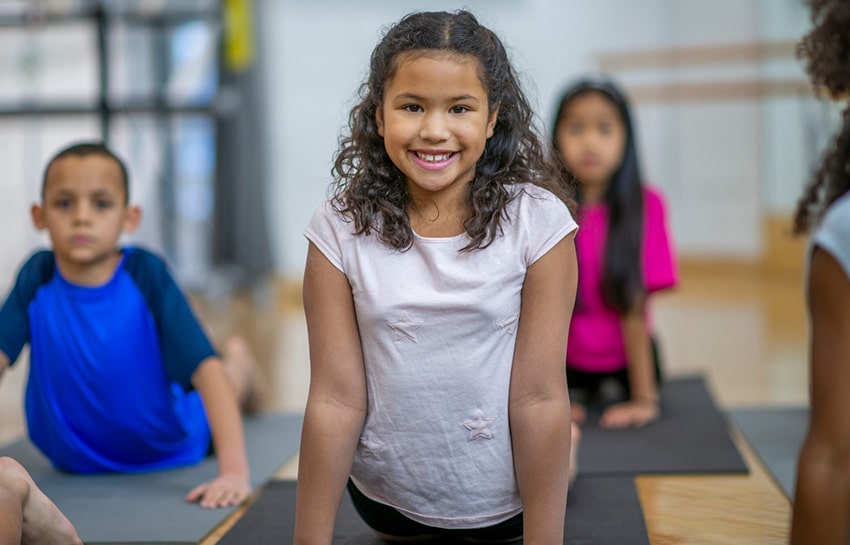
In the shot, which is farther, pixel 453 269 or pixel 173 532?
pixel 173 532

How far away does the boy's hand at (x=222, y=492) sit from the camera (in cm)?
164

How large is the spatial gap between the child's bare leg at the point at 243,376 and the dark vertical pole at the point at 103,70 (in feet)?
8.67

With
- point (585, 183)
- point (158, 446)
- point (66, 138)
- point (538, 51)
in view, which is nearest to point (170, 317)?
point (158, 446)

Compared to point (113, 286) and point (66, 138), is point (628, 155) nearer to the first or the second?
point (113, 286)

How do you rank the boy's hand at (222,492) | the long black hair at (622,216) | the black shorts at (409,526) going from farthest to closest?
1. the long black hair at (622,216)
2. the boy's hand at (222,492)
3. the black shorts at (409,526)

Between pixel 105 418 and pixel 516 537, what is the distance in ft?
2.72

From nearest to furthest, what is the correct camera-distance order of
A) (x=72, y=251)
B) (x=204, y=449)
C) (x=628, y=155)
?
(x=72, y=251) → (x=204, y=449) → (x=628, y=155)

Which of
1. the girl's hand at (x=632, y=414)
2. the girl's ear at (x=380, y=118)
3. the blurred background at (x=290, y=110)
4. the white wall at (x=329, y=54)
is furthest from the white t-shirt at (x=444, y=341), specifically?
the white wall at (x=329, y=54)

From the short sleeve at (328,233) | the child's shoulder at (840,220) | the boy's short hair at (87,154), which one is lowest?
the short sleeve at (328,233)

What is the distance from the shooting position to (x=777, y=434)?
2086 millimetres

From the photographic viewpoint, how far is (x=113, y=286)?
5.99ft

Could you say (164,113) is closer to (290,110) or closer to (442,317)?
(290,110)

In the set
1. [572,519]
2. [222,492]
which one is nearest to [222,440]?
[222,492]

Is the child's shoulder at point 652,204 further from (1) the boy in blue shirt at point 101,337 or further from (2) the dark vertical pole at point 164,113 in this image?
(2) the dark vertical pole at point 164,113
